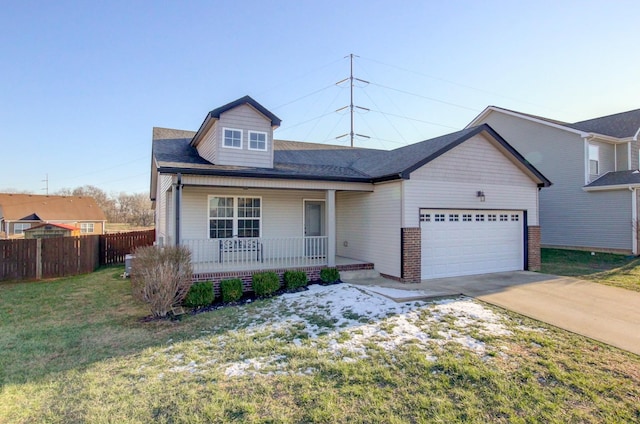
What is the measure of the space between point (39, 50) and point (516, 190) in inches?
712

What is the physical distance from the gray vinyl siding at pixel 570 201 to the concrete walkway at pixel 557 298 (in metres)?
7.41

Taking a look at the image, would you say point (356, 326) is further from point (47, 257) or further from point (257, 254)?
point (47, 257)

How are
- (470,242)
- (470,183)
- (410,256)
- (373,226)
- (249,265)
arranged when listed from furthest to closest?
(373,226) < (470,242) < (470,183) < (249,265) < (410,256)

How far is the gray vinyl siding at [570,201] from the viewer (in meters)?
15.0

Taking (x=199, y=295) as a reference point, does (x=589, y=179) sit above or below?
Answer: above

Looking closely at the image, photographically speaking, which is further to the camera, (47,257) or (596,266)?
(596,266)

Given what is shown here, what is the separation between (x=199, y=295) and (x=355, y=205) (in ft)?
21.0

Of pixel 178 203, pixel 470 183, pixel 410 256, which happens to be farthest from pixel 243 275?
pixel 470 183

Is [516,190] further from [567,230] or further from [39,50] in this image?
[39,50]

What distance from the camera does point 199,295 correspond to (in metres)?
7.89

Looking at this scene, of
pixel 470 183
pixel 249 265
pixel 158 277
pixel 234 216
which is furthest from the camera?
pixel 234 216

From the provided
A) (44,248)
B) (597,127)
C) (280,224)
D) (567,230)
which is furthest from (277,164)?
(597,127)

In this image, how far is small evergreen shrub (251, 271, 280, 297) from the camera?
28.5 feet

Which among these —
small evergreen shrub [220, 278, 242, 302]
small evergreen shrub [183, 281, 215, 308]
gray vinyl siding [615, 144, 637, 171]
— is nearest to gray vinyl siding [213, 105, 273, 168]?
small evergreen shrub [220, 278, 242, 302]
